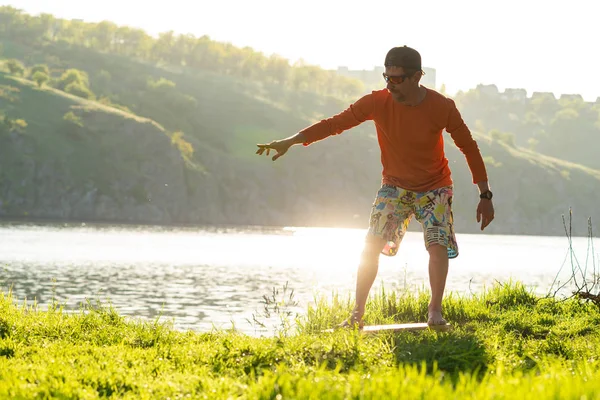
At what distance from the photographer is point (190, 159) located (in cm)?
13100

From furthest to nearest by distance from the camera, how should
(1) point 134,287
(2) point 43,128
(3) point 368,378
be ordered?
(2) point 43,128 → (1) point 134,287 → (3) point 368,378

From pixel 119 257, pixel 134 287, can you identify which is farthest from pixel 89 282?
pixel 119 257

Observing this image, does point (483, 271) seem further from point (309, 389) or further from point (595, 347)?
point (309, 389)

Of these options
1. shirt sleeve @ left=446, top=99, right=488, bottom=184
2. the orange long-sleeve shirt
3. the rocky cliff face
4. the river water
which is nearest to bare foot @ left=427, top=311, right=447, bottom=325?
the orange long-sleeve shirt

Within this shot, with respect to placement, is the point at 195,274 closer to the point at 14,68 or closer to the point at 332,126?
the point at 332,126

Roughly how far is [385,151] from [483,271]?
40337 mm

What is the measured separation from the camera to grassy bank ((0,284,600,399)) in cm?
390

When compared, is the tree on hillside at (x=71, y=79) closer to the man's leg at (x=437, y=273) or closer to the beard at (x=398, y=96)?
the beard at (x=398, y=96)

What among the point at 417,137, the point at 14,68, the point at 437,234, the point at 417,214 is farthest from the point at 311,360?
the point at 14,68

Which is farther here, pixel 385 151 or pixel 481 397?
pixel 385 151

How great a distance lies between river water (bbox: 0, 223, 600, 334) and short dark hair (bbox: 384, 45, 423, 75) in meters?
Result: 3.99

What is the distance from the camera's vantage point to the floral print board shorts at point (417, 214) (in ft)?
23.2

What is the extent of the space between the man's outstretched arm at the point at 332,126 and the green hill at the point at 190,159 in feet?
346

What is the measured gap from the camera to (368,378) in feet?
14.3
